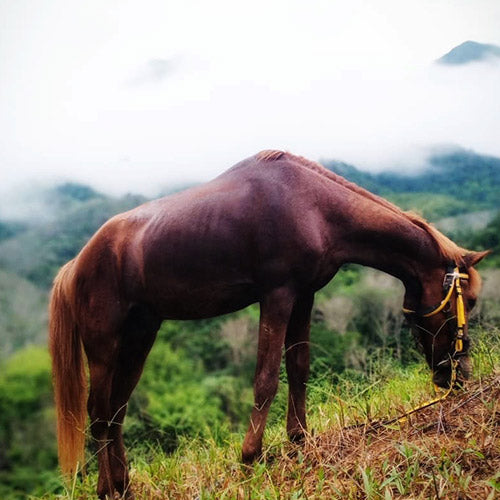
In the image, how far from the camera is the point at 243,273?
364cm

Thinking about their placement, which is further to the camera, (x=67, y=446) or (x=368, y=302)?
(x=368, y=302)

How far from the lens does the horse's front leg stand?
3.50 meters

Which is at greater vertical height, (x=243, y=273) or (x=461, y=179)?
(x=243, y=273)

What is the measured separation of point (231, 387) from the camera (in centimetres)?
2900

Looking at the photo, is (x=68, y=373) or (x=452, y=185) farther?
(x=452, y=185)

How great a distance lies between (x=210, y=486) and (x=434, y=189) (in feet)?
A: 85.9

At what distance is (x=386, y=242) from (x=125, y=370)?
228cm

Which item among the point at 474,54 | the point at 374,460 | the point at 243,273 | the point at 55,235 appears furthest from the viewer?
the point at 55,235

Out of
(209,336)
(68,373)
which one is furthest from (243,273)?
(209,336)

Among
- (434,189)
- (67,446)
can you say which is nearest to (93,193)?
(434,189)

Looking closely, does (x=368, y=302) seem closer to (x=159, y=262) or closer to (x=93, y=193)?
(x=159, y=262)

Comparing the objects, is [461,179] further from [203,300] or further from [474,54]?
[203,300]

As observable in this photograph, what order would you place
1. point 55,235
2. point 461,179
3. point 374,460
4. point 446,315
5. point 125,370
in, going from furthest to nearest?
point 55,235 → point 461,179 → point 125,370 → point 446,315 → point 374,460

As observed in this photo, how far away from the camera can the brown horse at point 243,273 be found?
140 inches
